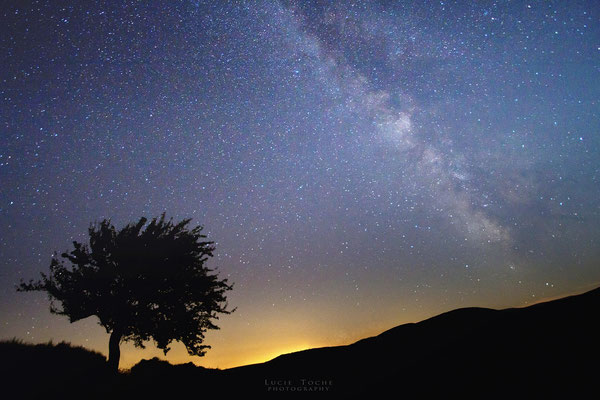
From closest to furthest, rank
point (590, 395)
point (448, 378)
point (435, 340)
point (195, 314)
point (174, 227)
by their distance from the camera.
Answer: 1. point (590, 395)
2. point (448, 378)
3. point (435, 340)
4. point (195, 314)
5. point (174, 227)

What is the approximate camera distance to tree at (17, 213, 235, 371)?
52.2 ft

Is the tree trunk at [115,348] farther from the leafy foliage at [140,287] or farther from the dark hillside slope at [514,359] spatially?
the dark hillside slope at [514,359]

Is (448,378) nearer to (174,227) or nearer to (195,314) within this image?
(195,314)

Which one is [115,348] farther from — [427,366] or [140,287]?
[427,366]

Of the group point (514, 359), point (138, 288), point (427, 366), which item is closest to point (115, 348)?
point (138, 288)

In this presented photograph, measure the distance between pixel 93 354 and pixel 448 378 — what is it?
64.7 ft

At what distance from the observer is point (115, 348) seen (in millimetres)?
15953

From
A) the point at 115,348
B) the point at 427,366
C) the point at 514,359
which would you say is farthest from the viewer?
the point at 115,348

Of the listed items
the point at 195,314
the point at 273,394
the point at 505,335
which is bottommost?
the point at 273,394

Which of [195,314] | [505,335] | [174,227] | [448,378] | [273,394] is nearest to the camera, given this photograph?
[448,378]

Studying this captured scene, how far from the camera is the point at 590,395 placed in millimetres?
4020

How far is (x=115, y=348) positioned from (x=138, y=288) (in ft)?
11.3

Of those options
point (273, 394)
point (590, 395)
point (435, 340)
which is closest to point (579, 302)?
point (590, 395)

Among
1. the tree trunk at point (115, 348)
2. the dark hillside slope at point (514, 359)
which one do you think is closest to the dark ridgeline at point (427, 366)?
the dark hillside slope at point (514, 359)
